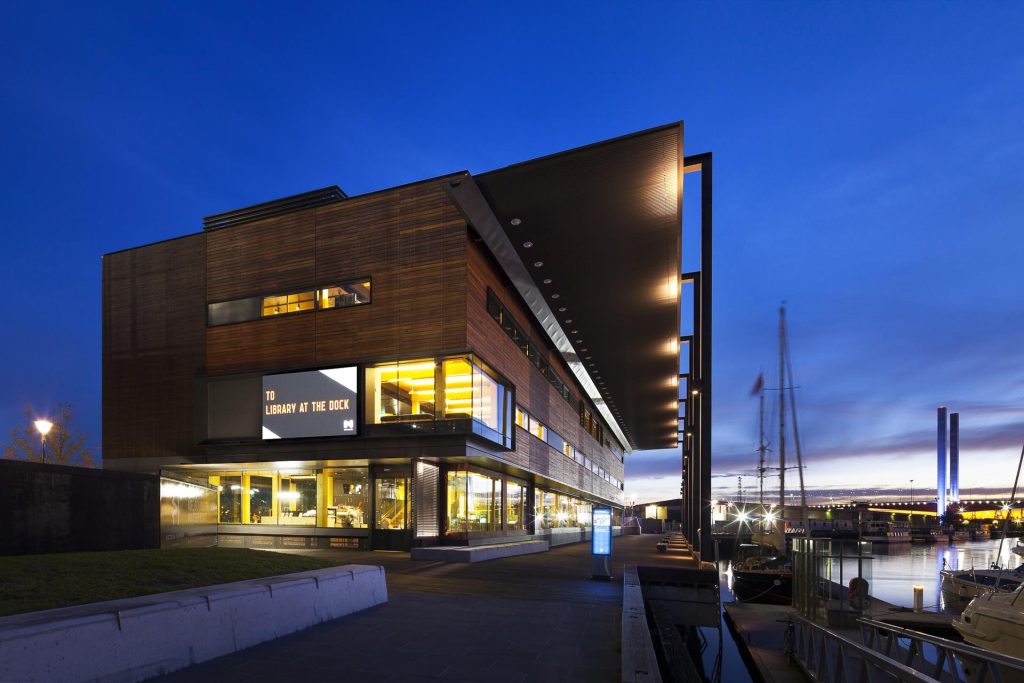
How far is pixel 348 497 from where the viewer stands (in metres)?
25.9

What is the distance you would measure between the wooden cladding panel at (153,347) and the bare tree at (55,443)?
2156cm

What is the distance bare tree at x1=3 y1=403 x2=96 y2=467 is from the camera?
46594 mm

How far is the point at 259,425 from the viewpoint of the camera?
2506cm

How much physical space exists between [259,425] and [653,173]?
17.3 m

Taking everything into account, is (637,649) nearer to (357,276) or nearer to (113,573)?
(113,573)

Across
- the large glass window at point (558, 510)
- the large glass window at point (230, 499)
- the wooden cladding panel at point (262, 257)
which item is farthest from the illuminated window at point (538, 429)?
the large glass window at point (230, 499)

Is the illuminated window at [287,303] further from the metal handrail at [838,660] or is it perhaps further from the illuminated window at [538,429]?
the metal handrail at [838,660]

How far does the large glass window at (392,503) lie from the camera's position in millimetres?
24578

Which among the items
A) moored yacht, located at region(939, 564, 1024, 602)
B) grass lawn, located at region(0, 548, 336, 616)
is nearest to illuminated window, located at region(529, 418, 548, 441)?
moored yacht, located at region(939, 564, 1024, 602)

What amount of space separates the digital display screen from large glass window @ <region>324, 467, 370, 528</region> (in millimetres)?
2837

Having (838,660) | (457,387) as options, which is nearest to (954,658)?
(838,660)

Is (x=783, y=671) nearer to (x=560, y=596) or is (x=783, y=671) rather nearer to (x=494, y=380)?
(x=560, y=596)

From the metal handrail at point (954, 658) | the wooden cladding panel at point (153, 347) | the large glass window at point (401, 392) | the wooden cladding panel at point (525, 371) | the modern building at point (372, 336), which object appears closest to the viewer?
the metal handrail at point (954, 658)

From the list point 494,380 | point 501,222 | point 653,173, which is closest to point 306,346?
point 494,380
